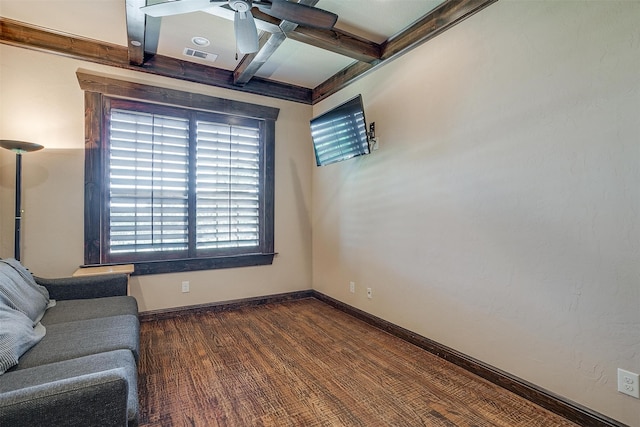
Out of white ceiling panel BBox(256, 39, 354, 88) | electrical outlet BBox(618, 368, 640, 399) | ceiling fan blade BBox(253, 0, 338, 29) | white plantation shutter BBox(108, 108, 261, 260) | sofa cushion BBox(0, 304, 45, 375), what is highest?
white ceiling panel BBox(256, 39, 354, 88)

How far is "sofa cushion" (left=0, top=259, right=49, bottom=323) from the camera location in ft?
6.25

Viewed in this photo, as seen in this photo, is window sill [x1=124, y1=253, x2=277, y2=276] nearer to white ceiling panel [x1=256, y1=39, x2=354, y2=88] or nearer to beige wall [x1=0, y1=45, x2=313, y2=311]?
beige wall [x1=0, y1=45, x2=313, y2=311]

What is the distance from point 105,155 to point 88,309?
5.44ft

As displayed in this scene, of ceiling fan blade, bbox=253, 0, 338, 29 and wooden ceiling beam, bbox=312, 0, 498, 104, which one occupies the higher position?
wooden ceiling beam, bbox=312, 0, 498, 104

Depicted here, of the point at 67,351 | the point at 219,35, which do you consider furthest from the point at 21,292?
the point at 219,35

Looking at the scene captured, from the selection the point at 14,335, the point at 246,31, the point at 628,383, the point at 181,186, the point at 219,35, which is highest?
the point at 219,35

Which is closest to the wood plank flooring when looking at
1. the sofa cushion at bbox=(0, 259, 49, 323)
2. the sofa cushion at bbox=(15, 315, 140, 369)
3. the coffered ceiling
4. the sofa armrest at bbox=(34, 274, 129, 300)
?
the sofa cushion at bbox=(15, 315, 140, 369)

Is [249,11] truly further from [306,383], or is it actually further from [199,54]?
[306,383]

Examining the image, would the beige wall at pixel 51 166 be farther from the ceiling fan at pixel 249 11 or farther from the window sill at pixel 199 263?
the ceiling fan at pixel 249 11

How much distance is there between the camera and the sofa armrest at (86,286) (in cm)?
255

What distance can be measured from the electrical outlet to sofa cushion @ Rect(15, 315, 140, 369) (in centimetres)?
268

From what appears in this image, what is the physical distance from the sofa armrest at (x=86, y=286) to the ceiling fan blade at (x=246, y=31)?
2263 mm

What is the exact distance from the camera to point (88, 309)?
7.63 feet

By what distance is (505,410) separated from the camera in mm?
1896
